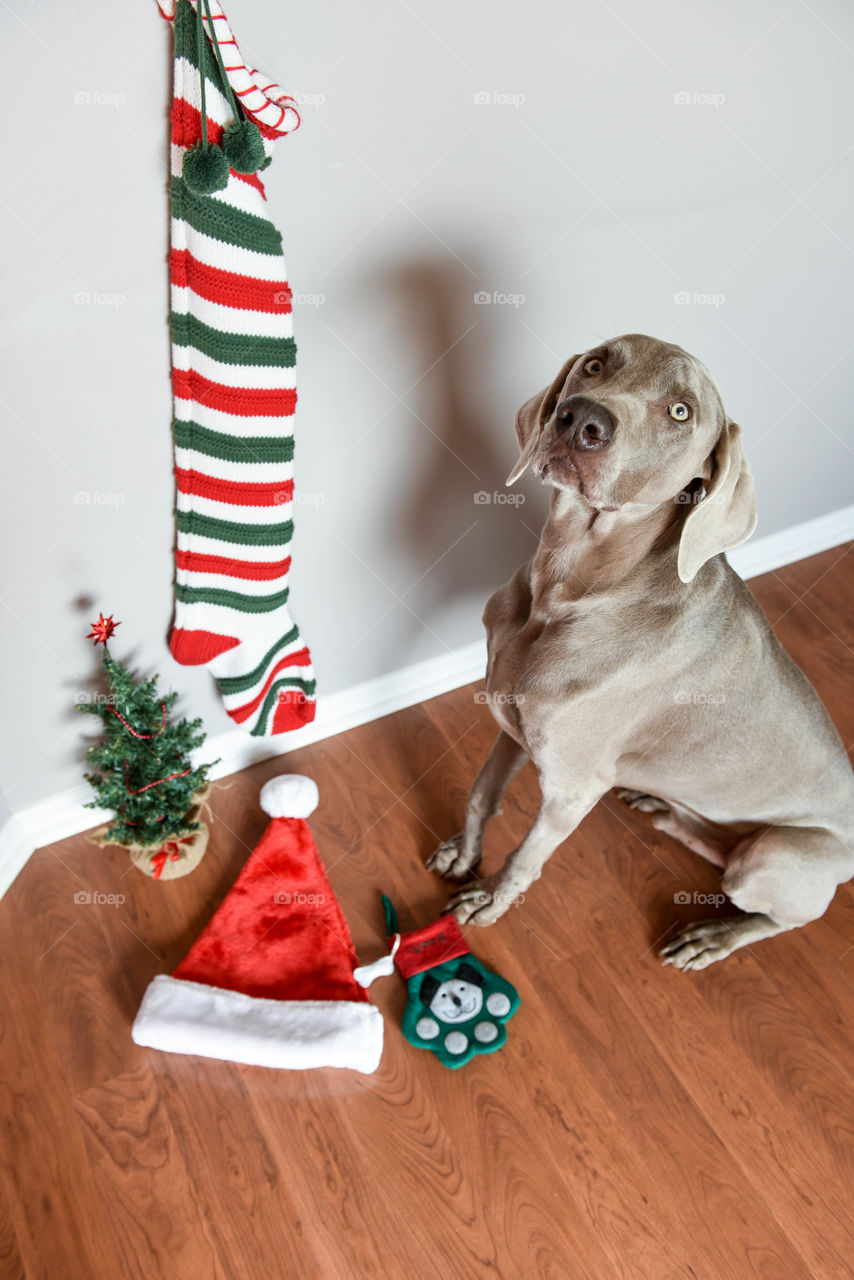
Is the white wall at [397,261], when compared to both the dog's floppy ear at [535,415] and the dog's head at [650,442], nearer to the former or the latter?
the dog's floppy ear at [535,415]

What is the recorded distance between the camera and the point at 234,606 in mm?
1909

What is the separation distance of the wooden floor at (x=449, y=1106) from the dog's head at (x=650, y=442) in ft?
3.62

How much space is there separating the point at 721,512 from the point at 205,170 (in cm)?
95

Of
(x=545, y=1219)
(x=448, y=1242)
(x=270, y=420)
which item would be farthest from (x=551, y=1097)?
(x=270, y=420)

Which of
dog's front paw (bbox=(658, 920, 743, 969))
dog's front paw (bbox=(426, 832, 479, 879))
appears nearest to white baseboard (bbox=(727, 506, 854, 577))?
dog's front paw (bbox=(658, 920, 743, 969))

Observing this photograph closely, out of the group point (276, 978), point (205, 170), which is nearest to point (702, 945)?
point (276, 978)

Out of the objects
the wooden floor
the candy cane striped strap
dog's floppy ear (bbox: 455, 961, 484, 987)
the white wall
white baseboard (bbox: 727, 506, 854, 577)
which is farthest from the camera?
white baseboard (bbox: 727, 506, 854, 577)

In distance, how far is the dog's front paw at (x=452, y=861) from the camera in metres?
2.16

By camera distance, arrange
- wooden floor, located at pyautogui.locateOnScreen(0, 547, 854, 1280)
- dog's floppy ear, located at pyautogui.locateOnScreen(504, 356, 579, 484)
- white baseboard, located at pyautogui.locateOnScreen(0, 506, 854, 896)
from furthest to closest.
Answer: white baseboard, located at pyautogui.locateOnScreen(0, 506, 854, 896), wooden floor, located at pyautogui.locateOnScreen(0, 547, 854, 1280), dog's floppy ear, located at pyautogui.locateOnScreen(504, 356, 579, 484)

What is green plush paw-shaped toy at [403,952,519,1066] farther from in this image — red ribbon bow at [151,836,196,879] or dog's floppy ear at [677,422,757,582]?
dog's floppy ear at [677,422,757,582]

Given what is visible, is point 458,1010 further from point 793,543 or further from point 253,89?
point 793,543

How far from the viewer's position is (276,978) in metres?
1.94

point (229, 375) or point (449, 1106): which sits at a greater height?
point (229, 375)

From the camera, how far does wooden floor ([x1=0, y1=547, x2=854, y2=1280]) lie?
167 cm
